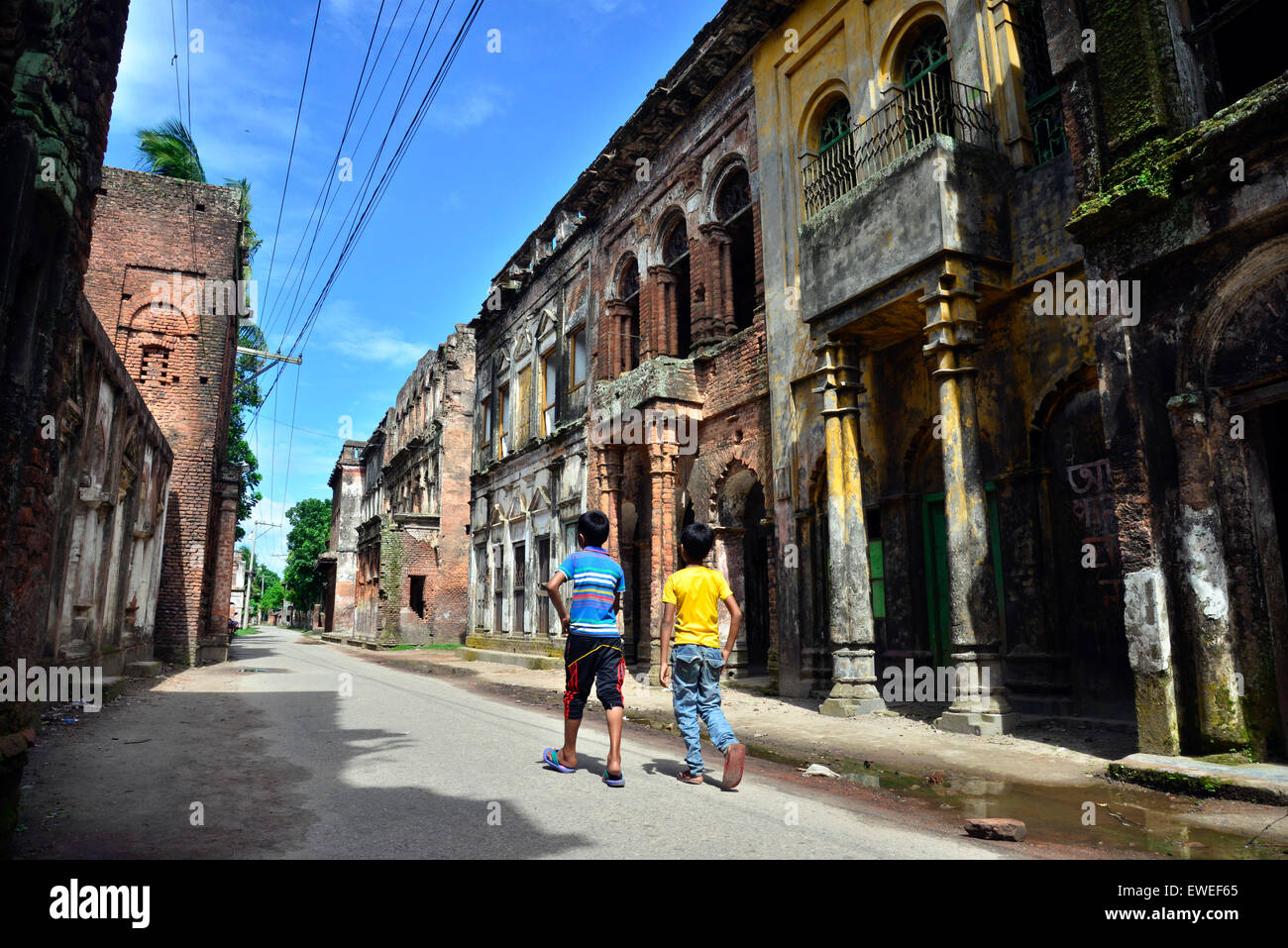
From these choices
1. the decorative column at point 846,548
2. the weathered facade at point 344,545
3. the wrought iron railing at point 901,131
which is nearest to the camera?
the wrought iron railing at point 901,131

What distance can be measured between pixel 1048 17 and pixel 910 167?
6.16 ft

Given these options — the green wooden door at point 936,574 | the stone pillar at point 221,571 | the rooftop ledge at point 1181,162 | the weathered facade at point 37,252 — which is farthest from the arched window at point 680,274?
the stone pillar at point 221,571

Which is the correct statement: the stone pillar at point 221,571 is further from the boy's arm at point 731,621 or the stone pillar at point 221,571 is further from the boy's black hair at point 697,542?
the boy's arm at point 731,621

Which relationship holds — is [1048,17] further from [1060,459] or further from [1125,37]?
[1060,459]

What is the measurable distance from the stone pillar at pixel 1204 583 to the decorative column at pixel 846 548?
4.03 m

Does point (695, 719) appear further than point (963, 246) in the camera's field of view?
No

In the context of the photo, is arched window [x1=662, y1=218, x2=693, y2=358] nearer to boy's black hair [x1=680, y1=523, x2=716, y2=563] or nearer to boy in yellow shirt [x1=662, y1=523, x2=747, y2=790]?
boy's black hair [x1=680, y1=523, x2=716, y2=563]

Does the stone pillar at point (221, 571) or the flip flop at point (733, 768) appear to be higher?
the stone pillar at point (221, 571)

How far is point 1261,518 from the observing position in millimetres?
5875

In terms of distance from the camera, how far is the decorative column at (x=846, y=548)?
968 centimetres

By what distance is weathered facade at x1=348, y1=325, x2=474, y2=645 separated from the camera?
1250 inches

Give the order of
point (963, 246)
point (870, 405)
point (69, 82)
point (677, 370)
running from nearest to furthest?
point (69, 82) → point (963, 246) → point (870, 405) → point (677, 370)

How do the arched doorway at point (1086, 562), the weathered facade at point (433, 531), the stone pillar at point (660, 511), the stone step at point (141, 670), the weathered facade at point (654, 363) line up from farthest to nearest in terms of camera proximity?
1. the weathered facade at point (433, 531)
2. the stone pillar at point (660, 511)
3. the weathered facade at point (654, 363)
4. the stone step at point (141, 670)
5. the arched doorway at point (1086, 562)
